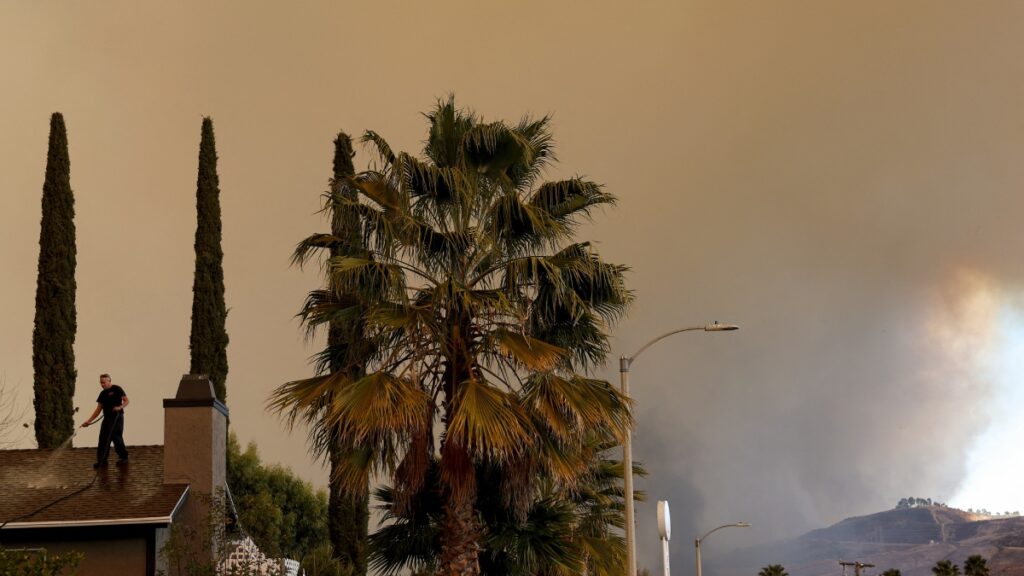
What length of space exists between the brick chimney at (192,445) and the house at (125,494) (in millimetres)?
17

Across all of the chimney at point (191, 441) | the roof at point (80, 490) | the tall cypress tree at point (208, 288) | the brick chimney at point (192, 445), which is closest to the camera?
the roof at point (80, 490)

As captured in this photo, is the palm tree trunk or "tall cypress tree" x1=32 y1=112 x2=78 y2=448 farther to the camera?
"tall cypress tree" x1=32 y1=112 x2=78 y2=448

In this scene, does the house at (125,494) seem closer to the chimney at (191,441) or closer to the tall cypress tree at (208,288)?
the chimney at (191,441)

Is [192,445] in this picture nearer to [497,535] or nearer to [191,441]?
[191,441]

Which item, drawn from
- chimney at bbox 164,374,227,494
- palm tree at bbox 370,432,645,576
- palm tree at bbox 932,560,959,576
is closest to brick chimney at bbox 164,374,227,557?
chimney at bbox 164,374,227,494

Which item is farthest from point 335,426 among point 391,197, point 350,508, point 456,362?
point 350,508

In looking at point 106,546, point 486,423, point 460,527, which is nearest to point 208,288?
point 460,527

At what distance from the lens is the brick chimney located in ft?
74.3

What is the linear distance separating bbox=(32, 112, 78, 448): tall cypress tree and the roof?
15826 mm

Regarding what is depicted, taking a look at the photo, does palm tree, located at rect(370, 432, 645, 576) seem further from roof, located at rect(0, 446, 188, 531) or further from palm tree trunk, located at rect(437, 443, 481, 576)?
roof, located at rect(0, 446, 188, 531)

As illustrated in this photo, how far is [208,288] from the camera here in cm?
4350

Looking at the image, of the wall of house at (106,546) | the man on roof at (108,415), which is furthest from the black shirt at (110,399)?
the wall of house at (106,546)

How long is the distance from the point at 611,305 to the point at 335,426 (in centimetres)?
592

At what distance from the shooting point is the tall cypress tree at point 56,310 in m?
40.7
